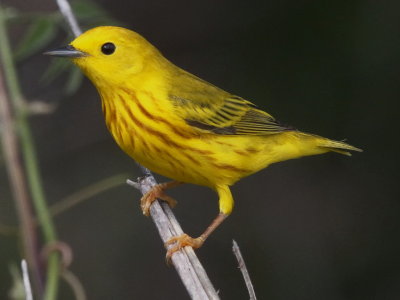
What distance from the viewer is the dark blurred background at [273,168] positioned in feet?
18.9

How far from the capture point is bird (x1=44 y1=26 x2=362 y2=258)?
395 centimetres

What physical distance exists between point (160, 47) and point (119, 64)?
8.01 ft

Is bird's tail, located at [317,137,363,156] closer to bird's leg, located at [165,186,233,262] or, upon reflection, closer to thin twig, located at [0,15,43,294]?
bird's leg, located at [165,186,233,262]

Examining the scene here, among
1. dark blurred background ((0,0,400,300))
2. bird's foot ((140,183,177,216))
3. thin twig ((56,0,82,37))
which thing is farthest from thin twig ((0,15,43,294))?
dark blurred background ((0,0,400,300))

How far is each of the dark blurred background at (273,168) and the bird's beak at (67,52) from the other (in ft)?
6.72

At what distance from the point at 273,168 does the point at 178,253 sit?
102 inches

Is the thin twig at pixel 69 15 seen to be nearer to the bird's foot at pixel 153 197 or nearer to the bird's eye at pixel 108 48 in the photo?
the bird's eye at pixel 108 48

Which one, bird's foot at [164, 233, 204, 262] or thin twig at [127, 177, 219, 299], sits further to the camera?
bird's foot at [164, 233, 204, 262]

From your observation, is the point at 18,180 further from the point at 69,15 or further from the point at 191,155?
the point at 69,15

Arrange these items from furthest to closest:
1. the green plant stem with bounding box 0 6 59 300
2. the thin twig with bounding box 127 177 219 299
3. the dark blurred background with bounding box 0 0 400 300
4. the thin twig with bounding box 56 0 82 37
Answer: the dark blurred background with bounding box 0 0 400 300
the thin twig with bounding box 56 0 82 37
the green plant stem with bounding box 0 6 59 300
the thin twig with bounding box 127 177 219 299

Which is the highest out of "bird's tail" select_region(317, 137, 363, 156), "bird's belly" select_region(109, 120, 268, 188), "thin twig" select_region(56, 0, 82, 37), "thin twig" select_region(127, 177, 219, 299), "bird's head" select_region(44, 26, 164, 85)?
"thin twig" select_region(56, 0, 82, 37)

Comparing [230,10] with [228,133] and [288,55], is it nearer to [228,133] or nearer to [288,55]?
[288,55]

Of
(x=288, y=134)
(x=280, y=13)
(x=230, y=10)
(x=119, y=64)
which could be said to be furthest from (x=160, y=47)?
(x=119, y=64)

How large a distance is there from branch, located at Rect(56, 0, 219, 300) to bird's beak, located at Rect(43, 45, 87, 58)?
26cm
